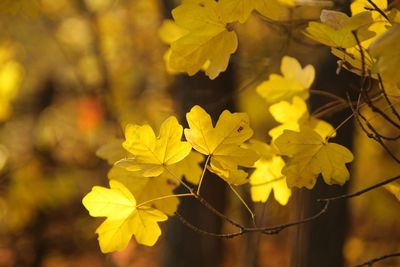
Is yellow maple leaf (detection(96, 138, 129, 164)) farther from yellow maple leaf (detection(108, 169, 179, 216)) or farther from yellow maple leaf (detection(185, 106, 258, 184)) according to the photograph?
yellow maple leaf (detection(185, 106, 258, 184))

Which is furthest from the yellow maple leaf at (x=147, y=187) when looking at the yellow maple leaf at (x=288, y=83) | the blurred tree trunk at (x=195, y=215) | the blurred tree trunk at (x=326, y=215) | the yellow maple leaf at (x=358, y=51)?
the blurred tree trunk at (x=195, y=215)

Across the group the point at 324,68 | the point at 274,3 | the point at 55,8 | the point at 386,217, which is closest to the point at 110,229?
the point at 274,3

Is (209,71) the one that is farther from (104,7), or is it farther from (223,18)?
(104,7)

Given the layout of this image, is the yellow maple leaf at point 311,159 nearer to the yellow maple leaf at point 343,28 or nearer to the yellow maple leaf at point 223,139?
the yellow maple leaf at point 223,139

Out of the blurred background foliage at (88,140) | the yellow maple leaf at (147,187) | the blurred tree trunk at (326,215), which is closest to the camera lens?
the yellow maple leaf at (147,187)

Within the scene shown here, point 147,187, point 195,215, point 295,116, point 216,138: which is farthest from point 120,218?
point 195,215
